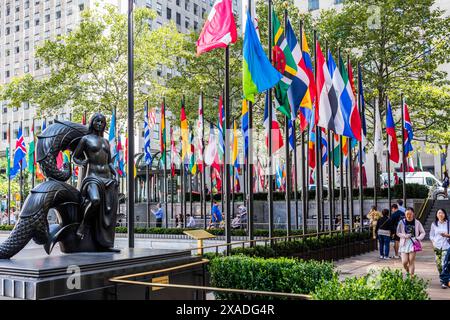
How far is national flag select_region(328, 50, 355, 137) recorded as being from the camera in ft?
61.7

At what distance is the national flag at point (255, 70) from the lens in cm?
1402

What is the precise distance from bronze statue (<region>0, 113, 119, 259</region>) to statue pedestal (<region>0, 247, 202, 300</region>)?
0.45 metres

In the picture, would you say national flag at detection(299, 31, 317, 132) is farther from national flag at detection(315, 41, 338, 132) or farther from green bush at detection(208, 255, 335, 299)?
green bush at detection(208, 255, 335, 299)

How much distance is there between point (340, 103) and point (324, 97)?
169cm

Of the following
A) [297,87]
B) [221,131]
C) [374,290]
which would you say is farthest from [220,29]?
[221,131]

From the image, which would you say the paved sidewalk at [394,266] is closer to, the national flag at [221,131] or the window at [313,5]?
the national flag at [221,131]

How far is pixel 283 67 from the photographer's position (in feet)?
52.4

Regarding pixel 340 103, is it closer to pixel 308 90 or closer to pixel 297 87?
pixel 308 90

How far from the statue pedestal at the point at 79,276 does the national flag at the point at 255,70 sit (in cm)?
579

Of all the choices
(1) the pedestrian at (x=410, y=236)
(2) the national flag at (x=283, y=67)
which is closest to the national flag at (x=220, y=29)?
(2) the national flag at (x=283, y=67)

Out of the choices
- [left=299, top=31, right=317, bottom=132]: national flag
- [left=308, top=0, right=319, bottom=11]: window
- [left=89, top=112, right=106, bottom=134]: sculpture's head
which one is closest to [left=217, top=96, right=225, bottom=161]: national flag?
[left=299, top=31, right=317, bottom=132]: national flag
